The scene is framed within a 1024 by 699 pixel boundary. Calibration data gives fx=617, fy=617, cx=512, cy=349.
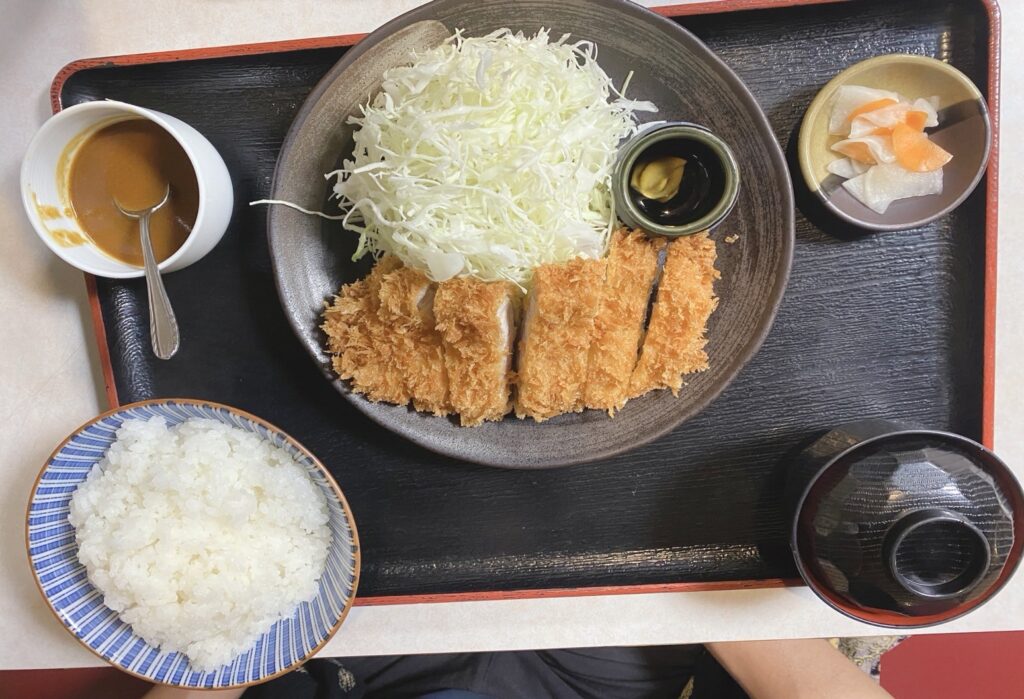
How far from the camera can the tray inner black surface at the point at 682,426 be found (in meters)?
1.52

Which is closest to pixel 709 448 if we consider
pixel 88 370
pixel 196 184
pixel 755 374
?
pixel 755 374

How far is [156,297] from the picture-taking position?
1.41 metres

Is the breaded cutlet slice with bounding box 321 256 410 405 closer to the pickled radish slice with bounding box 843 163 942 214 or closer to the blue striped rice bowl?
the blue striped rice bowl

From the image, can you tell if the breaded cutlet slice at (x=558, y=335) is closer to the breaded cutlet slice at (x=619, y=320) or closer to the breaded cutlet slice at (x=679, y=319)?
the breaded cutlet slice at (x=619, y=320)

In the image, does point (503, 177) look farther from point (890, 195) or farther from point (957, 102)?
point (957, 102)

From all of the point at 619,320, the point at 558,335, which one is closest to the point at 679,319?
the point at 619,320

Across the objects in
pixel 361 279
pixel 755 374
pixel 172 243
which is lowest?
pixel 755 374

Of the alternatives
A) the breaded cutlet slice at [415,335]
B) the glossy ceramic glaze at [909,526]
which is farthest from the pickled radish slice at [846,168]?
the breaded cutlet slice at [415,335]

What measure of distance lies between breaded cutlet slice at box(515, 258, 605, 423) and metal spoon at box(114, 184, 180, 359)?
2.72 ft

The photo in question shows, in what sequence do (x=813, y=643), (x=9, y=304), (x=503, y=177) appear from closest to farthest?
(x=503, y=177) < (x=9, y=304) < (x=813, y=643)

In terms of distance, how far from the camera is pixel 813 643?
181 centimetres

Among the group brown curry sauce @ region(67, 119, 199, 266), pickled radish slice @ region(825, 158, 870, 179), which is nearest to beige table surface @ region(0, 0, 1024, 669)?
brown curry sauce @ region(67, 119, 199, 266)

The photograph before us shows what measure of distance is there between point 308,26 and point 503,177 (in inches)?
27.1

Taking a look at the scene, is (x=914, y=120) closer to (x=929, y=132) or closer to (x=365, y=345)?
(x=929, y=132)
